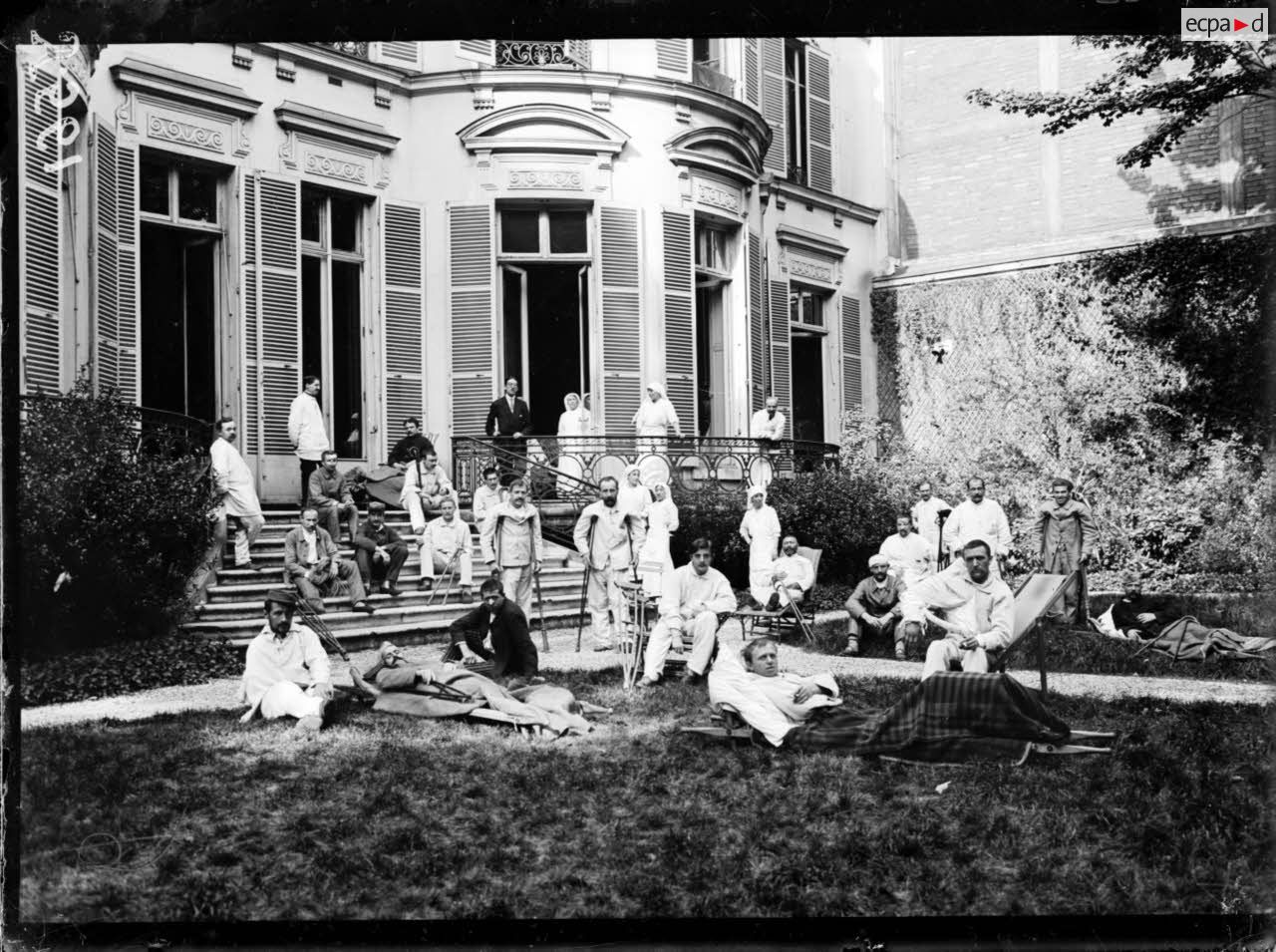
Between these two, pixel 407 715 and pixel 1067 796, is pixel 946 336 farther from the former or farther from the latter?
pixel 407 715

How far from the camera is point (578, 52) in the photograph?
603 cm

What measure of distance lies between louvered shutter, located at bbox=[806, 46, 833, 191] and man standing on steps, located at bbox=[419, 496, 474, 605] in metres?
3.07

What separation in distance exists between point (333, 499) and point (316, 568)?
593mm

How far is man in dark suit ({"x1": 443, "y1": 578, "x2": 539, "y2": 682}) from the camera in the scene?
544 centimetres

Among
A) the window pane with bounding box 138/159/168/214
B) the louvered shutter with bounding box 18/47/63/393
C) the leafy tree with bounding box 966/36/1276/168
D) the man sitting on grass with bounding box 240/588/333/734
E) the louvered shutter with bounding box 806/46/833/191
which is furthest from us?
the window pane with bounding box 138/159/168/214

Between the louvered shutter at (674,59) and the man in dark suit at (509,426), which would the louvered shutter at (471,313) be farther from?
the louvered shutter at (674,59)

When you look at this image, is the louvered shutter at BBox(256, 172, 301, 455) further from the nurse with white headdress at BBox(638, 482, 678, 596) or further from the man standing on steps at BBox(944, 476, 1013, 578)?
the man standing on steps at BBox(944, 476, 1013, 578)

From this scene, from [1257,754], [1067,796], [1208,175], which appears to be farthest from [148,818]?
[1208,175]

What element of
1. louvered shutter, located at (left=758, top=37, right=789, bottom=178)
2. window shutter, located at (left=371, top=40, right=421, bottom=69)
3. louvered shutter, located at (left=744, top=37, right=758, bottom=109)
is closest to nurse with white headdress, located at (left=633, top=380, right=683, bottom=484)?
louvered shutter, located at (left=758, top=37, right=789, bottom=178)

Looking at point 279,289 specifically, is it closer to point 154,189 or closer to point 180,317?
point 180,317

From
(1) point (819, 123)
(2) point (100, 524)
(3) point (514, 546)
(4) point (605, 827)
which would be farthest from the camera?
(1) point (819, 123)

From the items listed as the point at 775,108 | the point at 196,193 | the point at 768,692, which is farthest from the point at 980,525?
the point at 196,193

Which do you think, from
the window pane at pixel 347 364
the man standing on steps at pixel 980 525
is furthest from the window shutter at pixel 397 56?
the man standing on steps at pixel 980 525

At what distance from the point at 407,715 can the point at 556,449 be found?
185 centimetres
